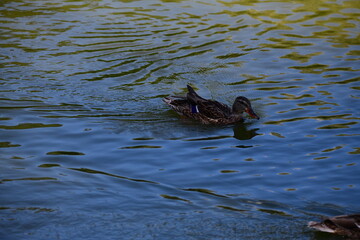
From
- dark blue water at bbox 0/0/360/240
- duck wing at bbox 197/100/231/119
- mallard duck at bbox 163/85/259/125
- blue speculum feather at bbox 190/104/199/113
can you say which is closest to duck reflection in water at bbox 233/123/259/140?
dark blue water at bbox 0/0/360/240

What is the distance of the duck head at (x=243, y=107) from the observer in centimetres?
1373

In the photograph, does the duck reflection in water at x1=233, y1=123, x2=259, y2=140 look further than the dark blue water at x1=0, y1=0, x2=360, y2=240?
Yes

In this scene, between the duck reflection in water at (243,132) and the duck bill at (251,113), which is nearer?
the duck reflection in water at (243,132)

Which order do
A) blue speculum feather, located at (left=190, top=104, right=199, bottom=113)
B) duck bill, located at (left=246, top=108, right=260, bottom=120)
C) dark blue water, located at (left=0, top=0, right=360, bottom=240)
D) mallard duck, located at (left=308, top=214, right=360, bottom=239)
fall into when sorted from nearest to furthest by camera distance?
mallard duck, located at (left=308, top=214, right=360, bottom=239)
dark blue water, located at (left=0, top=0, right=360, bottom=240)
duck bill, located at (left=246, top=108, right=260, bottom=120)
blue speculum feather, located at (left=190, top=104, right=199, bottom=113)

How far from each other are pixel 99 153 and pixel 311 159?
11.5 ft

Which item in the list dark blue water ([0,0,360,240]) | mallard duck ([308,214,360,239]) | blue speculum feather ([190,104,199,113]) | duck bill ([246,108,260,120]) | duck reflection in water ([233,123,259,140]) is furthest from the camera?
blue speculum feather ([190,104,199,113])

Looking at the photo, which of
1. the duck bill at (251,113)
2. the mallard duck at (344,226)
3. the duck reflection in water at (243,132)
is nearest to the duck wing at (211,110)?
the duck reflection in water at (243,132)

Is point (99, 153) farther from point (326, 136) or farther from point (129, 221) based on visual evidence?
point (326, 136)

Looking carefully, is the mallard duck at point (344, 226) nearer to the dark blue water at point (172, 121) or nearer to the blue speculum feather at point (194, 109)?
the dark blue water at point (172, 121)

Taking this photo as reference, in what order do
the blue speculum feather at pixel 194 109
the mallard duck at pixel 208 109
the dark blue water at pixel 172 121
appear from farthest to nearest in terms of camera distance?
1. the blue speculum feather at pixel 194 109
2. the mallard duck at pixel 208 109
3. the dark blue water at pixel 172 121

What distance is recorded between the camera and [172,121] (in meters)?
14.1

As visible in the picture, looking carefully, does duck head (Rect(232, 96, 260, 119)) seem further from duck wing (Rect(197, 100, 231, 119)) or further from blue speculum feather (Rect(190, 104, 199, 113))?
blue speculum feather (Rect(190, 104, 199, 113))

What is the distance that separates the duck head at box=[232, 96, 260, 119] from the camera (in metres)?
A: 13.7

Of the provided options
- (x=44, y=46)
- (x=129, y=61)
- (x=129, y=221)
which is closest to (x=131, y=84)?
(x=129, y=61)
